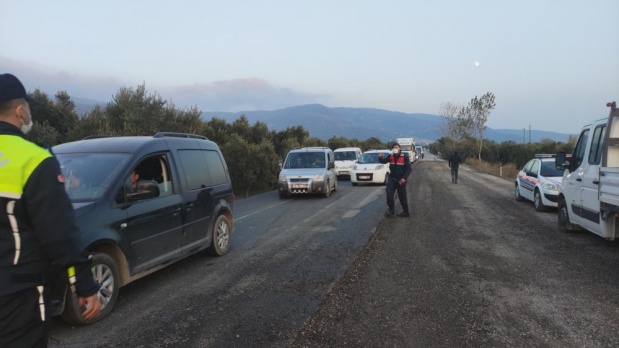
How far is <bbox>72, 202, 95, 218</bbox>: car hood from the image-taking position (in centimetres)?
433

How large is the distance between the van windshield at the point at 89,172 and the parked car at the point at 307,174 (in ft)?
33.9

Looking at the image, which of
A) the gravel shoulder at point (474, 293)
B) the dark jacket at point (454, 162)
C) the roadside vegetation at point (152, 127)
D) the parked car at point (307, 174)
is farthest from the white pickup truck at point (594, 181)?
the dark jacket at point (454, 162)

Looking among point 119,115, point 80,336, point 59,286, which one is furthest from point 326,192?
point 59,286

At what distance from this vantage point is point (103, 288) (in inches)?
177

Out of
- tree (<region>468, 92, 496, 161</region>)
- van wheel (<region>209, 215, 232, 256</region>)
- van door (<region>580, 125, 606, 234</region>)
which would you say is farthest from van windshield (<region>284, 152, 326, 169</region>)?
tree (<region>468, 92, 496, 161</region>)

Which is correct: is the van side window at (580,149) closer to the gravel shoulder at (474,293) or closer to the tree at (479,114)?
the gravel shoulder at (474,293)

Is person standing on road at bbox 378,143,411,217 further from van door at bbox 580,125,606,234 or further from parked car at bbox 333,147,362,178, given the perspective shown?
parked car at bbox 333,147,362,178

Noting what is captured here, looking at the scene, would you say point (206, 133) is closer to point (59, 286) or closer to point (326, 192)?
point (326, 192)

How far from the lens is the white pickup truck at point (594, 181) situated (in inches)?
257

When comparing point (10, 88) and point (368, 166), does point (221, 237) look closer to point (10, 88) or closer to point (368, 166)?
point (10, 88)

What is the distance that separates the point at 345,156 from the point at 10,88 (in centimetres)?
2425

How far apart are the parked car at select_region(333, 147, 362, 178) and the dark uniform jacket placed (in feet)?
74.4

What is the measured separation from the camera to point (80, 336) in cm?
404

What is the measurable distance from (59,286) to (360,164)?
1975cm
